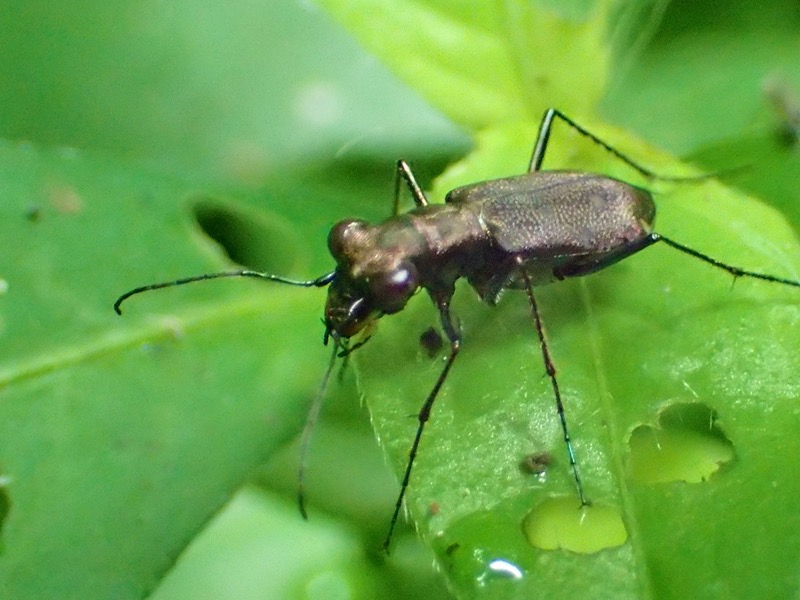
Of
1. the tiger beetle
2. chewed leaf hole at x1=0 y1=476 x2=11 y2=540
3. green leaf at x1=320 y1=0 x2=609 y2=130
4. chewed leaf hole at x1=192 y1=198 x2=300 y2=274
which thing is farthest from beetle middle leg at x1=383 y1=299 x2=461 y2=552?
chewed leaf hole at x1=0 y1=476 x2=11 y2=540

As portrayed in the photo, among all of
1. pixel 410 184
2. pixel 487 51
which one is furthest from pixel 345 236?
pixel 487 51

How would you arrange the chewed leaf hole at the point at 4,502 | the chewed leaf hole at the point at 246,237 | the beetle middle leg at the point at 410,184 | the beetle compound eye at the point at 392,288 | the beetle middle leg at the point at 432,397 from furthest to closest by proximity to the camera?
the chewed leaf hole at the point at 246,237, the beetle middle leg at the point at 410,184, the chewed leaf hole at the point at 4,502, the beetle compound eye at the point at 392,288, the beetle middle leg at the point at 432,397

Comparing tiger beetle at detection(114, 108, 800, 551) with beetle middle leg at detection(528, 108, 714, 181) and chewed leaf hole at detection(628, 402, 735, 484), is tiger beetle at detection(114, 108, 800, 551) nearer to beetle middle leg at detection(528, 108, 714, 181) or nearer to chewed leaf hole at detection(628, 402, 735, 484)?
beetle middle leg at detection(528, 108, 714, 181)

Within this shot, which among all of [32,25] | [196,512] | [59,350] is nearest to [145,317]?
[59,350]

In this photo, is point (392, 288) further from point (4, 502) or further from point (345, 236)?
point (4, 502)

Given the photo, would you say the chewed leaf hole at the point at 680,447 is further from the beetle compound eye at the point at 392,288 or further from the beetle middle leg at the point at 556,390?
the beetle compound eye at the point at 392,288

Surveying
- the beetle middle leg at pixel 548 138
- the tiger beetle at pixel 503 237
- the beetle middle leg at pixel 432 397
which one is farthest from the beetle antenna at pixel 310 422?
the beetle middle leg at pixel 548 138
